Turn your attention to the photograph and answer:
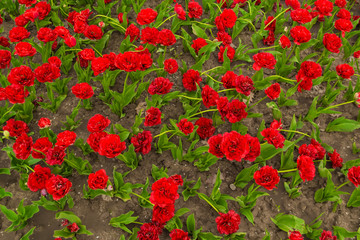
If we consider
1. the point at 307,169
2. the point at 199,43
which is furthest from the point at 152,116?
the point at 307,169

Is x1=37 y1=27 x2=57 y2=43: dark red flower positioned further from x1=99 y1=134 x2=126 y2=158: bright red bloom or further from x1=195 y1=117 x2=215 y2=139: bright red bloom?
x1=195 y1=117 x2=215 y2=139: bright red bloom

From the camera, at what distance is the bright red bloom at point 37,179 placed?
2.52 m

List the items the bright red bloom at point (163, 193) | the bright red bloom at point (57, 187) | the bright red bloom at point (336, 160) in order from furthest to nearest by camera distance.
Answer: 1. the bright red bloom at point (336, 160)
2. the bright red bloom at point (57, 187)
3. the bright red bloom at point (163, 193)

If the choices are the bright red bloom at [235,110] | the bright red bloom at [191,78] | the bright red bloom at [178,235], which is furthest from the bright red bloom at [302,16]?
the bright red bloom at [178,235]

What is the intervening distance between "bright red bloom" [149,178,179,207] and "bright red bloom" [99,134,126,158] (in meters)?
0.50

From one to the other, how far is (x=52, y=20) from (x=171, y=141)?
2804 millimetres

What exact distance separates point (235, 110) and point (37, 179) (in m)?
2.07

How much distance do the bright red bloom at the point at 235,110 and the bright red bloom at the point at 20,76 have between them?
218cm

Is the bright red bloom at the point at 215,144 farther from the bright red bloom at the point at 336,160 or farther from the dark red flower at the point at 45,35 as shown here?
the dark red flower at the point at 45,35

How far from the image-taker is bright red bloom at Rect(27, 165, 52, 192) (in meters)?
2.52

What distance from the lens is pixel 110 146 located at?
251cm

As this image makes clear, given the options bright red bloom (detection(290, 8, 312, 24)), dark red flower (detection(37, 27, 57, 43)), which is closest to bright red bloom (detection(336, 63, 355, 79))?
bright red bloom (detection(290, 8, 312, 24))

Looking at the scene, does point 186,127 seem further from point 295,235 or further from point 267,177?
point 295,235

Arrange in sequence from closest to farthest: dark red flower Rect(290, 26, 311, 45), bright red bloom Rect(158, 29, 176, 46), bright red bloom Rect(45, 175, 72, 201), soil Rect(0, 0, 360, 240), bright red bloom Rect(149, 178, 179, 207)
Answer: bright red bloom Rect(149, 178, 179, 207) → bright red bloom Rect(45, 175, 72, 201) → soil Rect(0, 0, 360, 240) → bright red bloom Rect(158, 29, 176, 46) → dark red flower Rect(290, 26, 311, 45)
